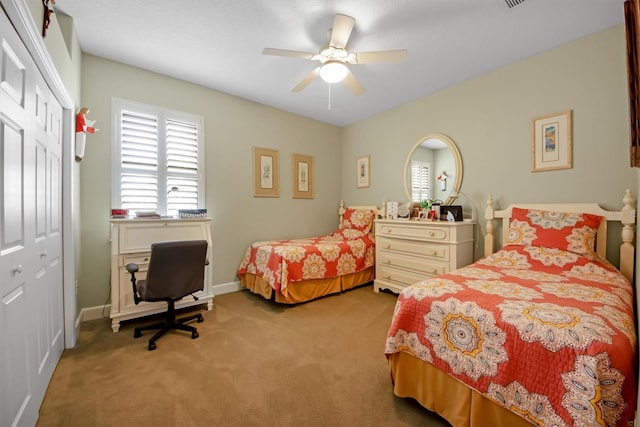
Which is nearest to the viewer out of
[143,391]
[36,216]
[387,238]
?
[36,216]

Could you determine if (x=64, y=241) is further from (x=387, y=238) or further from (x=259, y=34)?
(x=387, y=238)

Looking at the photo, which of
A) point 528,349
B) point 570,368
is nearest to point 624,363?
point 570,368

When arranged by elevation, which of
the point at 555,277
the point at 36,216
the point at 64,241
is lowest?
the point at 555,277

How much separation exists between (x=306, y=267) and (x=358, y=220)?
145 centimetres

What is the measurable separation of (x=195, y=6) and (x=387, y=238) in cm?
312

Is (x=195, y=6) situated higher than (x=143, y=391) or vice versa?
(x=195, y=6)

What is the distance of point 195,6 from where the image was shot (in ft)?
6.77

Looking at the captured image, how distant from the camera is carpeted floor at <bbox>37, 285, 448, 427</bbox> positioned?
148cm

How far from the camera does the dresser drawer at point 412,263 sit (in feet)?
9.85

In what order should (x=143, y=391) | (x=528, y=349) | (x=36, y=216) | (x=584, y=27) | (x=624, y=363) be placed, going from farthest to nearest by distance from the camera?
(x=584, y=27)
(x=143, y=391)
(x=36, y=216)
(x=528, y=349)
(x=624, y=363)

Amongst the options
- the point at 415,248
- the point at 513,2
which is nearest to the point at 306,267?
the point at 415,248

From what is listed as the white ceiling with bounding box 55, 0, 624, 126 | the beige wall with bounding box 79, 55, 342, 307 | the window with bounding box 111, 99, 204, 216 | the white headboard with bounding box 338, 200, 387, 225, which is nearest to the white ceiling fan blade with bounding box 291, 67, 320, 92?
the white ceiling with bounding box 55, 0, 624, 126

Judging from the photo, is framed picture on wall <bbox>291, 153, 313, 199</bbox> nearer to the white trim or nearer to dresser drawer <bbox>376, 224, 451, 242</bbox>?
dresser drawer <bbox>376, 224, 451, 242</bbox>

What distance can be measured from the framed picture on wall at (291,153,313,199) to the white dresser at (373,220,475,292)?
55.0 inches
